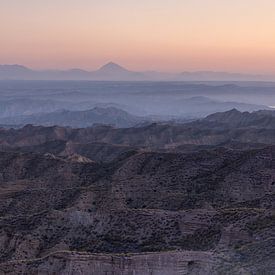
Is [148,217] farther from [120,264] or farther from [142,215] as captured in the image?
[120,264]

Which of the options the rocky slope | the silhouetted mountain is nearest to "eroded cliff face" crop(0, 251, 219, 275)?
the rocky slope

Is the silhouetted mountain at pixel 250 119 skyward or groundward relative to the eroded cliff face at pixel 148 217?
groundward

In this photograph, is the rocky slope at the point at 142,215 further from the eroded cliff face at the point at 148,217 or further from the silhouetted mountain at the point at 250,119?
the silhouetted mountain at the point at 250,119

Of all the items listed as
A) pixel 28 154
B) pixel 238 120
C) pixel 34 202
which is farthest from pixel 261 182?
pixel 238 120

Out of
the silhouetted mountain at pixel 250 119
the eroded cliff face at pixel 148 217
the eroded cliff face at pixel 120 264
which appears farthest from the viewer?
the silhouetted mountain at pixel 250 119

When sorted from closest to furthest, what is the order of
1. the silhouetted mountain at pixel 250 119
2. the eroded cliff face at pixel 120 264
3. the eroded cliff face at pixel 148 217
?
the eroded cliff face at pixel 120 264 < the eroded cliff face at pixel 148 217 < the silhouetted mountain at pixel 250 119

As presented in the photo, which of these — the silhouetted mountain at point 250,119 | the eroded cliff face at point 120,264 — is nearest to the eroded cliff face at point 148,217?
the eroded cliff face at point 120,264

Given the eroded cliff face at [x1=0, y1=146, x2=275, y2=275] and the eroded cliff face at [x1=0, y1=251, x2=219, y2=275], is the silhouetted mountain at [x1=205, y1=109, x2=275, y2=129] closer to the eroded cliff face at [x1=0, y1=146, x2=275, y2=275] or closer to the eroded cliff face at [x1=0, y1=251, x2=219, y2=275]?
the eroded cliff face at [x1=0, y1=146, x2=275, y2=275]

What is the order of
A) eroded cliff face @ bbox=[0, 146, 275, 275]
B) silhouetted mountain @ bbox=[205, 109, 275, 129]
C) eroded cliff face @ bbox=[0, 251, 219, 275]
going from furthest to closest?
silhouetted mountain @ bbox=[205, 109, 275, 129], eroded cliff face @ bbox=[0, 146, 275, 275], eroded cliff face @ bbox=[0, 251, 219, 275]

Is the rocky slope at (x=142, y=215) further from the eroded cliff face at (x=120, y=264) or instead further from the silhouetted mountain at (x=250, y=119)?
the silhouetted mountain at (x=250, y=119)

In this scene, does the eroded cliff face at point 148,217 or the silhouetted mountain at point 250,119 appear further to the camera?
the silhouetted mountain at point 250,119

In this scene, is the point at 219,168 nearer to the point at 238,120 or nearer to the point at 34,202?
the point at 34,202
